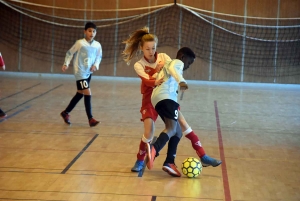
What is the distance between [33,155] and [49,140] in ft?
2.45

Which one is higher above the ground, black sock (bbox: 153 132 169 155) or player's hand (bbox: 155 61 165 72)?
player's hand (bbox: 155 61 165 72)

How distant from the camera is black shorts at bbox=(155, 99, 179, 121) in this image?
410 centimetres

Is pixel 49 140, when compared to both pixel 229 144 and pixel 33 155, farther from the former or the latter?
pixel 229 144

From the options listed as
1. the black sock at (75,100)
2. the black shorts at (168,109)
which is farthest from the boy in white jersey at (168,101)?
the black sock at (75,100)

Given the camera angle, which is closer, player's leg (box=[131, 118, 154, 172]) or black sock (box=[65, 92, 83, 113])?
player's leg (box=[131, 118, 154, 172])

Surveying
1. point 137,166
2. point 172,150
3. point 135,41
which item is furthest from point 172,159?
point 135,41

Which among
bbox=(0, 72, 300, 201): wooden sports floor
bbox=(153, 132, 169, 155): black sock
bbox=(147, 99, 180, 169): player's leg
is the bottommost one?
bbox=(0, 72, 300, 201): wooden sports floor

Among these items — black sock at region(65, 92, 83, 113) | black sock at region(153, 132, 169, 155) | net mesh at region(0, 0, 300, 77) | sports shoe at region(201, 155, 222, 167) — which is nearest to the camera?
black sock at region(153, 132, 169, 155)

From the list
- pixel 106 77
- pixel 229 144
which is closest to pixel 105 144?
pixel 229 144

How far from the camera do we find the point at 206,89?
1154cm

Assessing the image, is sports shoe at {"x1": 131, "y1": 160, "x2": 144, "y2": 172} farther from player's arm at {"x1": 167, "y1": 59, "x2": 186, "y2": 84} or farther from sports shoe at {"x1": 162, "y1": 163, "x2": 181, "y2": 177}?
player's arm at {"x1": 167, "y1": 59, "x2": 186, "y2": 84}

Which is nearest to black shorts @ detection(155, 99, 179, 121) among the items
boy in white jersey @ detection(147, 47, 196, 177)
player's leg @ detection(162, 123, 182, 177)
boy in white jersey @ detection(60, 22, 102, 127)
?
boy in white jersey @ detection(147, 47, 196, 177)

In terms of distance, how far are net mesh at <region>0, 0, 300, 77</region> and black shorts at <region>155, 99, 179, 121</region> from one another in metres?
9.03

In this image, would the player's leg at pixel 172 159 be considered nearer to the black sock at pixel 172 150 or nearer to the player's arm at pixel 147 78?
the black sock at pixel 172 150
